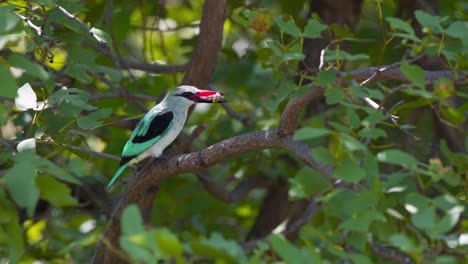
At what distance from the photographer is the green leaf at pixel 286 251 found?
1.76 metres

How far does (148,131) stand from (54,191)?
2.26 meters

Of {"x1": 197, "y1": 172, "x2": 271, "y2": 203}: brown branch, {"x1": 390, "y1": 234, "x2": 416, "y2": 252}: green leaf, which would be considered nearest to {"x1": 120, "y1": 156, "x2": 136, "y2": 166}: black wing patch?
{"x1": 197, "y1": 172, "x2": 271, "y2": 203}: brown branch

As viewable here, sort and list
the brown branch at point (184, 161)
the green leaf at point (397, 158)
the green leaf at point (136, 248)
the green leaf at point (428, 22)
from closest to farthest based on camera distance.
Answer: the green leaf at point (136, 248)
the green leaf at point (397, 158)
the green leaf at point (428, 22)
the brown branch at point (184, 161)

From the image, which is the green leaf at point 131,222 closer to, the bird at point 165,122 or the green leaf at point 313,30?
the green leaf at point 313,30

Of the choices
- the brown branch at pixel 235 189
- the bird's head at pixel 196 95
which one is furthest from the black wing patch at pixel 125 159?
the brown branch at pixel 235 189

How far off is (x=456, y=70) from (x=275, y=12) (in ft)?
9.10

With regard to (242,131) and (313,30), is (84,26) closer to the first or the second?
(313,30)

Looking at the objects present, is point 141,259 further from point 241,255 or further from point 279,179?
point 279,179

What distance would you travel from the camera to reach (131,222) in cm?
166

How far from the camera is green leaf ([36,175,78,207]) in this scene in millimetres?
1971

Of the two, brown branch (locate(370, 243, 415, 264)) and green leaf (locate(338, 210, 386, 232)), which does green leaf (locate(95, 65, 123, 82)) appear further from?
green leaf (locate(338, 210, 386, 232))

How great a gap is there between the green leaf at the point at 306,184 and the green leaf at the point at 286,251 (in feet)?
0.82

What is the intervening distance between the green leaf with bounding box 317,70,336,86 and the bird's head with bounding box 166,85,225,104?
1780 millimetres

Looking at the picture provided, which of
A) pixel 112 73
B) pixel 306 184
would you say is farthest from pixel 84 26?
pixel 306 184
